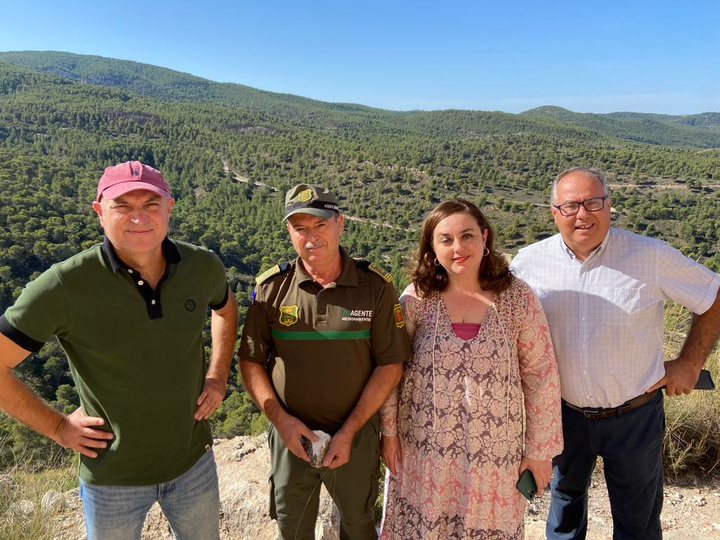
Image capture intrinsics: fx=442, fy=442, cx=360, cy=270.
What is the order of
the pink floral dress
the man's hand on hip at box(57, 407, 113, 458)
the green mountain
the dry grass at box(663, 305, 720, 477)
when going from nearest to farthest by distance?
the man's hand on hip at box(57, 407, 113, 458) → the pink floral dress → the dry grass at box(663, 305, 720, 477) → the green mountain

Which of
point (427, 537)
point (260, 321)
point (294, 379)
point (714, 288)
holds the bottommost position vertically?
point (427, 537)

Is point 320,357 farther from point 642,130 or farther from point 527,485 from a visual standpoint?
point 642,130

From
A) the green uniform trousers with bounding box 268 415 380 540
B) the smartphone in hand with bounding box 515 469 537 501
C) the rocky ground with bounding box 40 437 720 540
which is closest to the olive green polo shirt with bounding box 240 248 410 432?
the green uniform trousers with bounding box 268 415 380 540

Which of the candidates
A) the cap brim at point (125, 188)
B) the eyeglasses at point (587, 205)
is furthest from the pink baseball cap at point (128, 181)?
the eyeglasses at point (587, 205)

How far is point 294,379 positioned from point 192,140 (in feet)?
278

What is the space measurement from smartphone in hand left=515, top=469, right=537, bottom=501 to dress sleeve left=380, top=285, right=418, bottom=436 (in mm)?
575

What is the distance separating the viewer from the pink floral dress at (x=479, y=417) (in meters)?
1.86

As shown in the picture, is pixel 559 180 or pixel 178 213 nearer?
pixel 559 180

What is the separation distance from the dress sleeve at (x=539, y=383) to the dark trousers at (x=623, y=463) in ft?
1.26

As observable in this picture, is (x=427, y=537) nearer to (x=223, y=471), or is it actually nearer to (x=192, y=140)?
(x=223, y=471)

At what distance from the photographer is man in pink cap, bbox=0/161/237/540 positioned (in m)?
1.57

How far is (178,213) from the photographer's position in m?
50.4

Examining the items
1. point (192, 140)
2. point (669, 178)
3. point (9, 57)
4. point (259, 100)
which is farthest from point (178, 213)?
point (9, 57)

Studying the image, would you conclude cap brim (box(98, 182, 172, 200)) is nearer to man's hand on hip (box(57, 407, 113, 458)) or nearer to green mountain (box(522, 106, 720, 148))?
man's hand on hip (box(57, 407, 113, 458))
